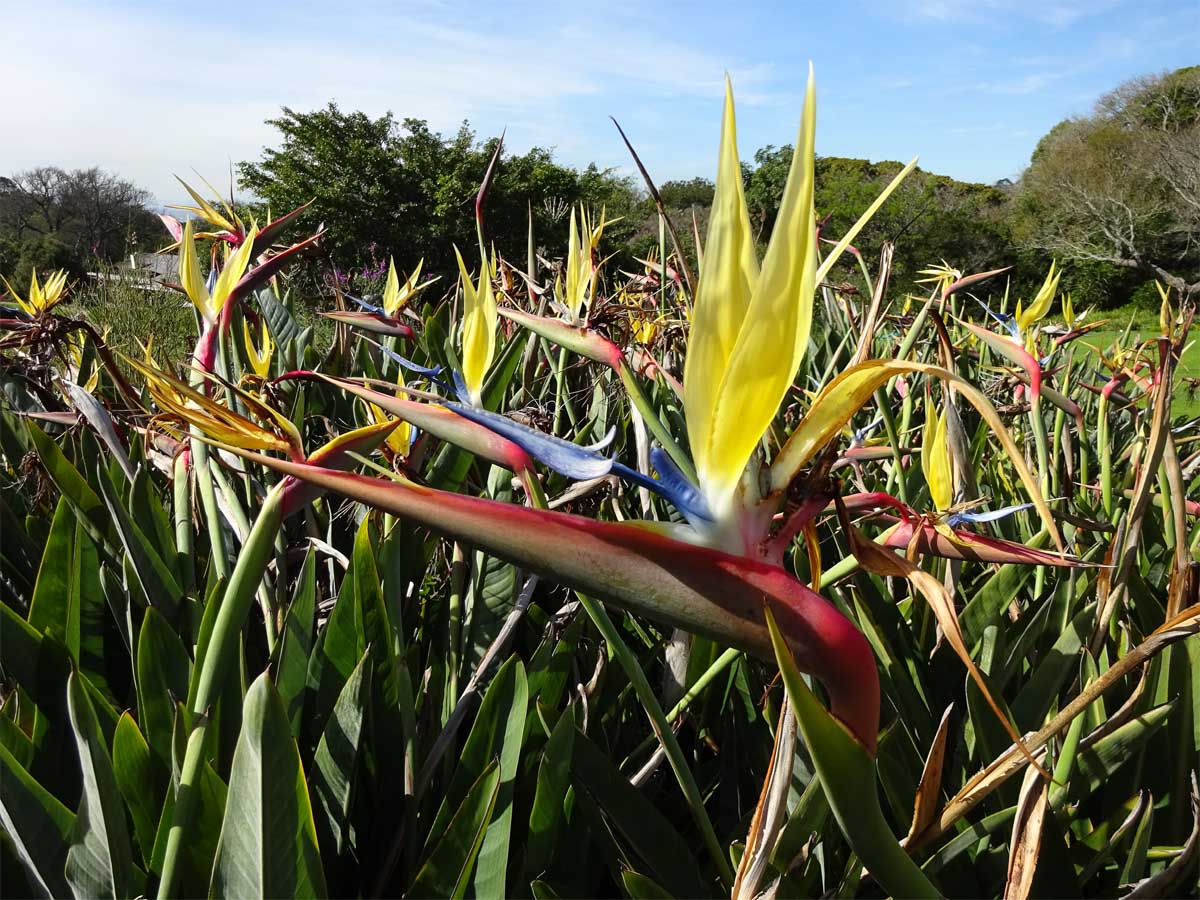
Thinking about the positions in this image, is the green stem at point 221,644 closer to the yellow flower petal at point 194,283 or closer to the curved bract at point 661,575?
the curved bract at point 661,575

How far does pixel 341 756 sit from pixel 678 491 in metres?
0.45

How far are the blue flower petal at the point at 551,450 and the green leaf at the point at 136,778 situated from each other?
444 millimetres

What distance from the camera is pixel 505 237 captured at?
15203 mm

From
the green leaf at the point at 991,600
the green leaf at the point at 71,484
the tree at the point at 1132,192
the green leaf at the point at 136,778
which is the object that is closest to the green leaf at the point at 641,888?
the green leaf at the point at 136,778

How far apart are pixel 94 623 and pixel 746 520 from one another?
32.3 inches

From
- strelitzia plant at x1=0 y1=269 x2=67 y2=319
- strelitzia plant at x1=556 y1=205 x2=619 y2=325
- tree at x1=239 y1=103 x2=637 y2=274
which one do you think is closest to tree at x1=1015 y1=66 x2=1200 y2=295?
tree at x1=239 y1=103 x2=637 y2=274

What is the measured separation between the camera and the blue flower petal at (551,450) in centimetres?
37

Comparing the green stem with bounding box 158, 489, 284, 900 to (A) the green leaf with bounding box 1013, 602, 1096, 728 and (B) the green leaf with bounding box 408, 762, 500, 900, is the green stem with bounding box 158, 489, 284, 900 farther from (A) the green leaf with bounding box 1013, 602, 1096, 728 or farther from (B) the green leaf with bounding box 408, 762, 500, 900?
(A) the green leaf with bounding box 1013, 602, 1096, 728

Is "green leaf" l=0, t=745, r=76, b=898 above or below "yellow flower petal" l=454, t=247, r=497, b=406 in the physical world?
below

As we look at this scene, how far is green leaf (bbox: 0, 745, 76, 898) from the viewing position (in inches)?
22.1

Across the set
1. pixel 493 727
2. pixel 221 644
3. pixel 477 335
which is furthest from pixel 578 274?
pixel 221 644

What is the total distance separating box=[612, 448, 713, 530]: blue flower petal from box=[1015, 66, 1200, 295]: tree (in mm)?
→ 19690

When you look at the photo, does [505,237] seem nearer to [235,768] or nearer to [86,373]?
[86,373]

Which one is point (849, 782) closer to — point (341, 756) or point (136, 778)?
point (341, 756)
